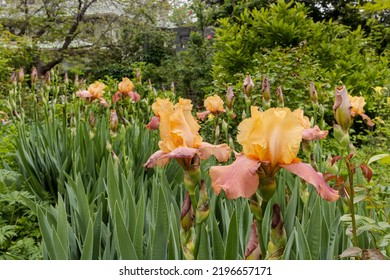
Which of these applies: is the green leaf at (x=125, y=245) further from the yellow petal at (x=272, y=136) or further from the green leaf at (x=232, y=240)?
the yellow petal at (x=272, y=136)

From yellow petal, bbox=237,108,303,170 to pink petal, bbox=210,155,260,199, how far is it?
27mm

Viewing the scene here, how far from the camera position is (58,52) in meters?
10.5

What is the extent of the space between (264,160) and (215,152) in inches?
8.9

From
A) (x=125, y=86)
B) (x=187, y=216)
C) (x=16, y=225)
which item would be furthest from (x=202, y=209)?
(x=125, y=86)

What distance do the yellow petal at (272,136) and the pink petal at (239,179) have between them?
1.0 inches

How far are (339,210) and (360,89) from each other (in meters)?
2.94

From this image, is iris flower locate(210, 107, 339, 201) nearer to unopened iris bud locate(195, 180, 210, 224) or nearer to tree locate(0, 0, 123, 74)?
unopened iris bud locate(195, 180, 210, 224)

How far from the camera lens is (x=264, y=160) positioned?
80 centimetres

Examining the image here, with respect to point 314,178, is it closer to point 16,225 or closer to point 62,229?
point 62,229

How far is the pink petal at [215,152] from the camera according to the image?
1000 millimetres

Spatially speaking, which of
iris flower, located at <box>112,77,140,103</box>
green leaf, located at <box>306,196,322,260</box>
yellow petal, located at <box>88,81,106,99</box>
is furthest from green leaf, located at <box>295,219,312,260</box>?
yellow petal, located at <box>88,81,106,99</box>

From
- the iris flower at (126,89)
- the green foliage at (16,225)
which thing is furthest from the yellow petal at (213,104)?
the green foliage at (16,225)
